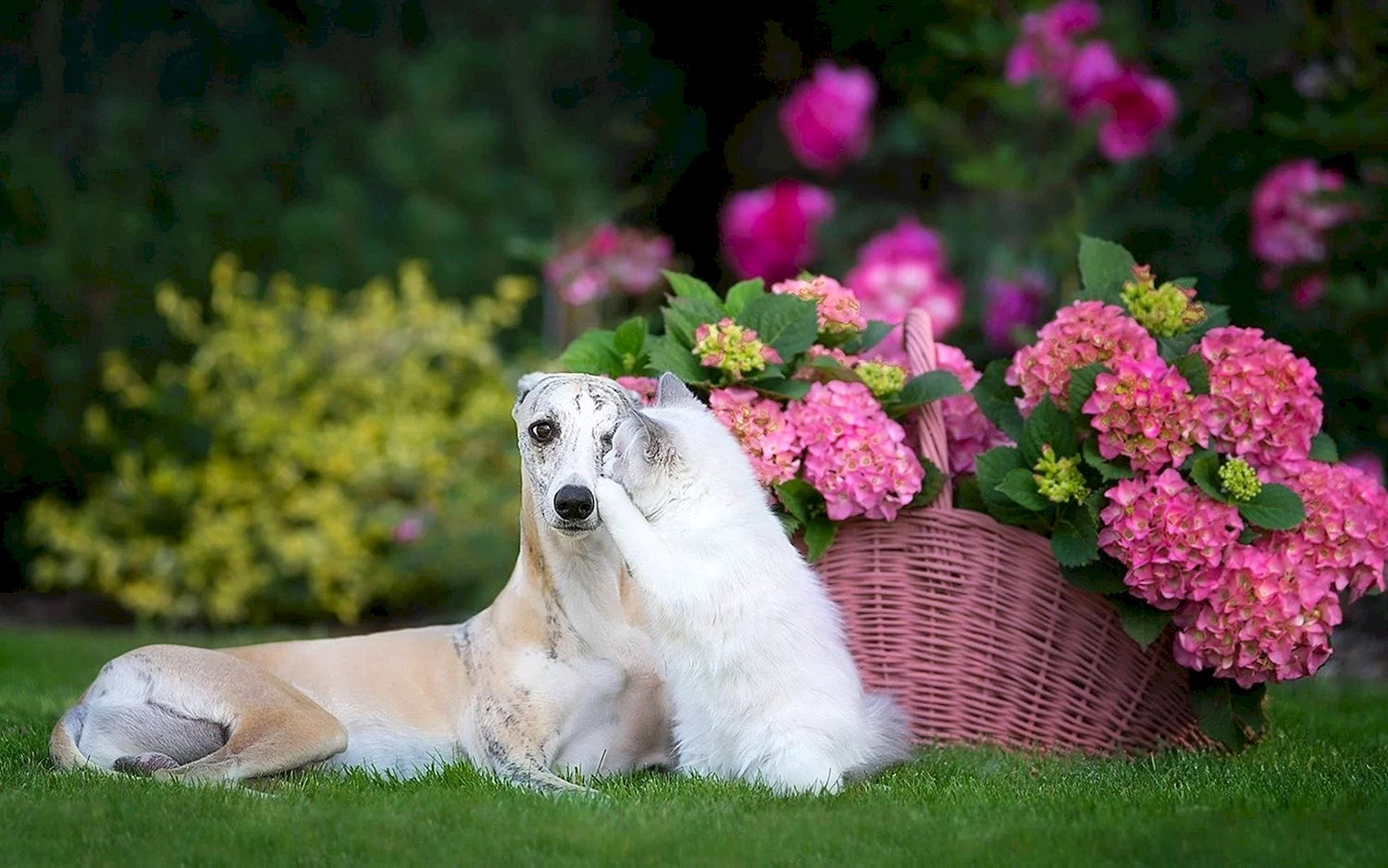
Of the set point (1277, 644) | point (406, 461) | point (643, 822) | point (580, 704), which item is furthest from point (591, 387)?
point (406, 461)

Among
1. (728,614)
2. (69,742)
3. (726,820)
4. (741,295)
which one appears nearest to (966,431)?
(741,295)

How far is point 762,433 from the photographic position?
14.2 feet

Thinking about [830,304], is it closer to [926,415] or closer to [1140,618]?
[926,415]

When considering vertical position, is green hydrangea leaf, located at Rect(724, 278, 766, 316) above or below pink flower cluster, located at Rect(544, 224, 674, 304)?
above

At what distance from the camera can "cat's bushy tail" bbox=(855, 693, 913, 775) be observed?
154 inches

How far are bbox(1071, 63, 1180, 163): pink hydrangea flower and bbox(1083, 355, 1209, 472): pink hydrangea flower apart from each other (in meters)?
3.27

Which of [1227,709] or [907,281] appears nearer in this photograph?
[1227,709]

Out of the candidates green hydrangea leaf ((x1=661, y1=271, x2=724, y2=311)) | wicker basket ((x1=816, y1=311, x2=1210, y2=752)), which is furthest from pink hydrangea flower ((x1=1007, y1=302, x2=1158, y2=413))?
green hydrangea leaf ((x1=661, y1=271, x2=724, y2=311))

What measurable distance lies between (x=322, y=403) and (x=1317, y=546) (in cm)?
554

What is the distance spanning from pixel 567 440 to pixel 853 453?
0.79 metres

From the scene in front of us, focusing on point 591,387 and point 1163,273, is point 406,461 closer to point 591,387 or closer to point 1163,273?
point 1163,273

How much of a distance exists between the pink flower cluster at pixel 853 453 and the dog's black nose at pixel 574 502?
781 mm

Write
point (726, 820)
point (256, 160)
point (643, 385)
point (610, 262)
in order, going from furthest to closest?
point (256, 160) < point (610, 262) < point (643, 385) < point (726, 820)

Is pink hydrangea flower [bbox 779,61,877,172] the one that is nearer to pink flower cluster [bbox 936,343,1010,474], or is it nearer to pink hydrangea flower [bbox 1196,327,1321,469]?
pink flower cluster [bbox 936,343,1010,474]
